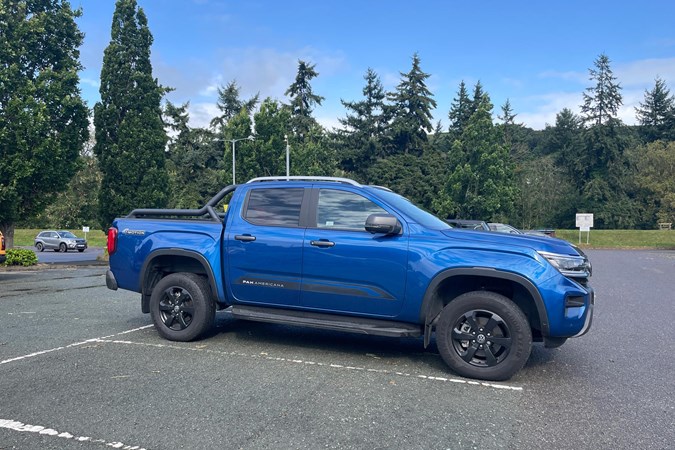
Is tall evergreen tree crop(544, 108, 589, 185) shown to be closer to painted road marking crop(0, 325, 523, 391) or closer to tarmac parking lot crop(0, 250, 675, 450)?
tarmac parking lot crop(0, 250, 675, 450)

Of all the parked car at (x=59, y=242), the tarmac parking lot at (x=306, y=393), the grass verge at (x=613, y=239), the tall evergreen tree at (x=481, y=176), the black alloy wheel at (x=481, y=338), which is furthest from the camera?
the tall evergreen tree at (x=481, y=176)

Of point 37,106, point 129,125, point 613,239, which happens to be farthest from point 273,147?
point 613,239

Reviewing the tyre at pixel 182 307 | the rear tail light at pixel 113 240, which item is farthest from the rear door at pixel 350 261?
the rear tail light at pixel 113 240

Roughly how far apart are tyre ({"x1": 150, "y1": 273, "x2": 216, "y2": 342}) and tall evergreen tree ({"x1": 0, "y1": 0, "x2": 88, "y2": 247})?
1369cm

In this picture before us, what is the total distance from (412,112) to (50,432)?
62316mm

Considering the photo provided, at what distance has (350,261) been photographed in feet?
16.8

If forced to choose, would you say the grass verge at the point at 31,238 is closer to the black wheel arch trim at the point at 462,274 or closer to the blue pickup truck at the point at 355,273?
the blue pickup truck at the point at 355,273

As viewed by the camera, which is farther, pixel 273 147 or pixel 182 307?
pixel 273 147

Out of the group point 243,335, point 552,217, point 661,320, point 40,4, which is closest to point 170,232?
point 243,335

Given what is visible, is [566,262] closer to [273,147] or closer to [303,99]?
[273,147]

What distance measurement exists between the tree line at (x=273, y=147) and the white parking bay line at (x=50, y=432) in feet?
51.5

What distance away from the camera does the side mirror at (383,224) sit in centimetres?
492

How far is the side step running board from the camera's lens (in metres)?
4.97

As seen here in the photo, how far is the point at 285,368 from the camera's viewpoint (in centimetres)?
502
